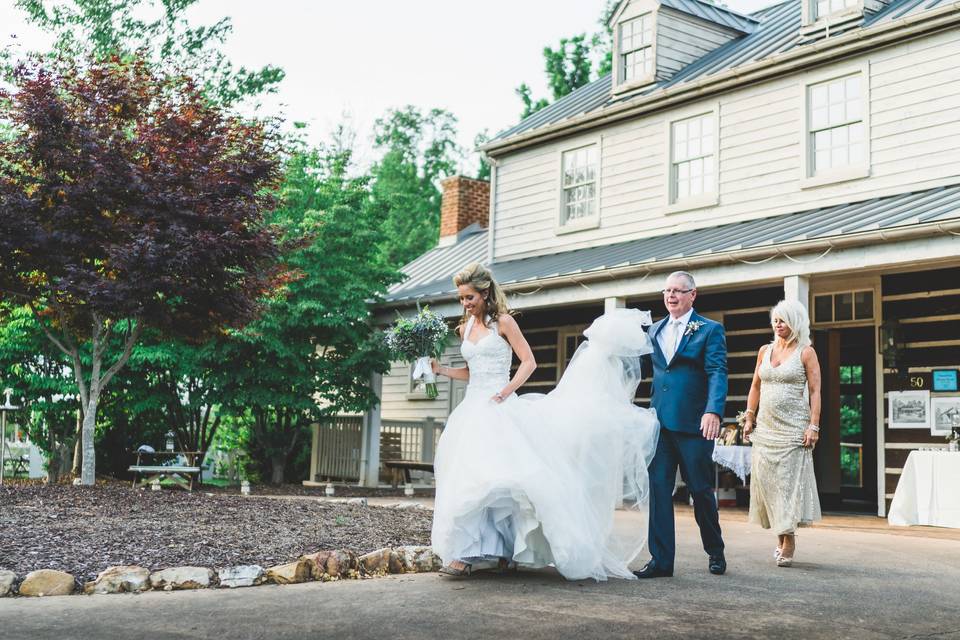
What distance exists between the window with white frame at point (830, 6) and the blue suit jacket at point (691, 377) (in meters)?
9.40

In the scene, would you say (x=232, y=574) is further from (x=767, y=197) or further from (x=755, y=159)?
(x=755, y=159)

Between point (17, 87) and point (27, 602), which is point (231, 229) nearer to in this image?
point (17, 87)

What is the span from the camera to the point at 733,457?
1291 cm

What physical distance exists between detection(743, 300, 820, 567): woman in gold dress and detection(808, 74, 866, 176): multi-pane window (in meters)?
6.99

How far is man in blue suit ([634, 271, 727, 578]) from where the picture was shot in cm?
652

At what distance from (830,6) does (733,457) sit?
6518 mm

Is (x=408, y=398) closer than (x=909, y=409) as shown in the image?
No

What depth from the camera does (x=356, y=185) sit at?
18.3 m

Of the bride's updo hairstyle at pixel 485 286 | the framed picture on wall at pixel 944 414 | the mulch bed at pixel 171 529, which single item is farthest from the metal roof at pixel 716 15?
Answer: the bride's updo hairstyle at pixel 485 286

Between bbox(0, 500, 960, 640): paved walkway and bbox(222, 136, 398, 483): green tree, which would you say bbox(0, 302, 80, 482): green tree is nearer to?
bbox(222, 136, 398, 483): green tree

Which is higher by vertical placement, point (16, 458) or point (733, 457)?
point (733, 457)

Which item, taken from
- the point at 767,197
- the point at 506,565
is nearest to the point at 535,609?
the point at 506,565

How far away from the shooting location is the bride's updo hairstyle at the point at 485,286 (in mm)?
6508

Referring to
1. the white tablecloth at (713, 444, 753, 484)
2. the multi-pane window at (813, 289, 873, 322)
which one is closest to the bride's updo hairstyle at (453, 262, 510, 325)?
the white tablecloth at (713, 444, 753, 484)
